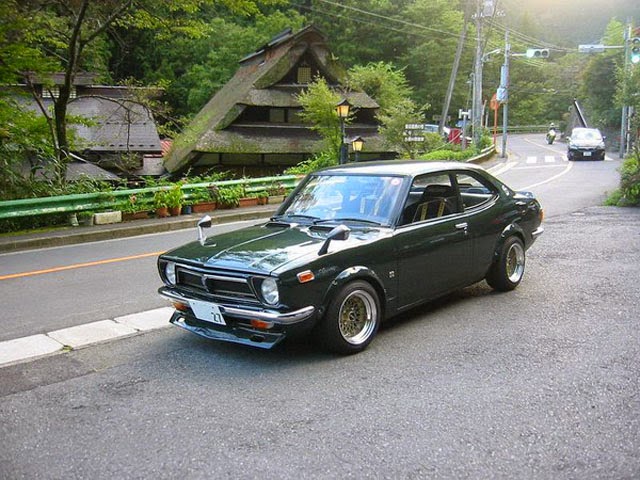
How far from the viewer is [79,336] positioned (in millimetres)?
5520

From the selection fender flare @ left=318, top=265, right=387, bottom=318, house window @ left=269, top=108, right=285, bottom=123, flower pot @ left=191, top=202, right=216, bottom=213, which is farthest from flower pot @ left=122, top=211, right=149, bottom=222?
house window @ left=269, top=108, right=285, bottom=123

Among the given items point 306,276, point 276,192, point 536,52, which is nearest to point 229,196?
point 276,192

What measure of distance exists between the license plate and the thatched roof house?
1072 inches

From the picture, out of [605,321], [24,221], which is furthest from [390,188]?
[24,221]

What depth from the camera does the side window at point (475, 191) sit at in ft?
21.2

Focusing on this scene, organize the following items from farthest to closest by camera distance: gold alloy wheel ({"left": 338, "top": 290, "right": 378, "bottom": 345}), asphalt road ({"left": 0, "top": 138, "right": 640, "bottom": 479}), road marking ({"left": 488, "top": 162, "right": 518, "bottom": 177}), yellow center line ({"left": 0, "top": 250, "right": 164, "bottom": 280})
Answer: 1. road marking ({"left": 488, "top": 162, "right": 518, "bottom": 177})
2. yellow center line ({"left": 0, "top": 250, "right": 164, "bottom": 280})
3. gold alloy wheel ({"left": 338, "top": 290, "right": 378, "bottom": 345})
4. asphalt road ({"left": 0, "top": 138, "right": 640, "bottom": 479})

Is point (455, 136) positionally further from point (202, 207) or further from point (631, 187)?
point (202, 207)

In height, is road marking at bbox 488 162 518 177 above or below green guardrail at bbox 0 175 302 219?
above

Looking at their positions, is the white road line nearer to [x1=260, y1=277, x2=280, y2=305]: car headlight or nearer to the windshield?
the windshield

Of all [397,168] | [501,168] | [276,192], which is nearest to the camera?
[397,168]

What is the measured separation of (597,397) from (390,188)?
251 centimetres

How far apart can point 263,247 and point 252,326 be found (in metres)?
0.69

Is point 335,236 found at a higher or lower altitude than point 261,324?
higher

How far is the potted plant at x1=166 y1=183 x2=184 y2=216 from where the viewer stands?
555 inches
